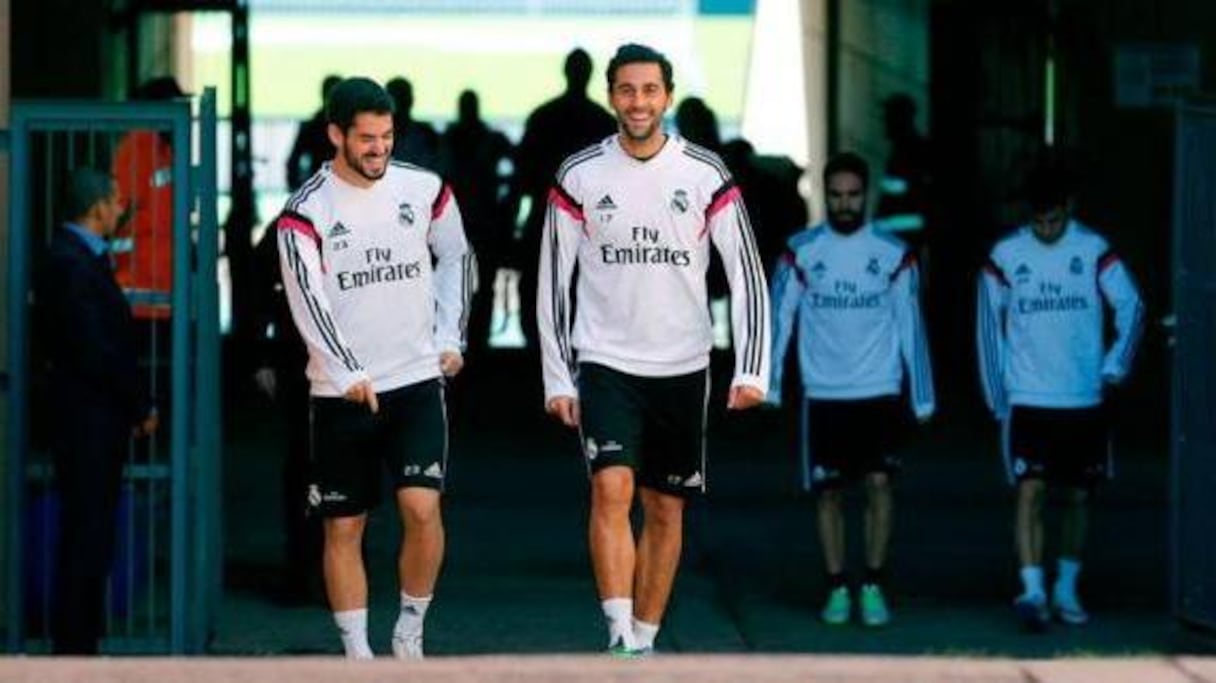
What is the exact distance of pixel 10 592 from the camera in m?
11.1

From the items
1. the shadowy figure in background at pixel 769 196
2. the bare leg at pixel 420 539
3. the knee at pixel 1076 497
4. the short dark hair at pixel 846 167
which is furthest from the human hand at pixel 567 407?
the shadowy figure in background at pixel 769 196

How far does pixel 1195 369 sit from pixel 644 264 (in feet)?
7.58

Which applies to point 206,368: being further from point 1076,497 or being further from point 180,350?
point 1076,497

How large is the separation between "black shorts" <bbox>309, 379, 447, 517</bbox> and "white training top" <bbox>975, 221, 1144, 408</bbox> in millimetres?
3045

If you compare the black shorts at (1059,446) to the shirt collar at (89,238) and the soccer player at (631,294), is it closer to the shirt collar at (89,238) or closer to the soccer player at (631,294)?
the soccer player at (631,294)

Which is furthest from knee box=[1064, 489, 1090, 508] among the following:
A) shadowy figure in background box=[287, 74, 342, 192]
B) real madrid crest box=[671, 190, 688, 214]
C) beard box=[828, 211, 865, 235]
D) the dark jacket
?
shadowy figure in background box=[287, 74, 342, 192]

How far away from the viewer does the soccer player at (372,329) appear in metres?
10.3

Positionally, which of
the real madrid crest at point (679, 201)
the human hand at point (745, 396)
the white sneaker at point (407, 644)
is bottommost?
the white sneaker at point (407, 644)

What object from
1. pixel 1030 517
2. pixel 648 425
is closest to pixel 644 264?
pixel 648 425

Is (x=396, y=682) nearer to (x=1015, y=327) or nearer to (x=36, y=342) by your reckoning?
(x=36, y=342)

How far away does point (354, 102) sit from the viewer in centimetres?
1028

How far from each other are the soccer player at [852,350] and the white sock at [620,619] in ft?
8.44

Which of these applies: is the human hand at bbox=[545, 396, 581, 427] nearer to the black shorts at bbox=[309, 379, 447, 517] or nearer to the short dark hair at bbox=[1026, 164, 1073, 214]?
the black shorts at bbox=[309, 379, 447, 517]

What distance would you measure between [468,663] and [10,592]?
413 centimetres
